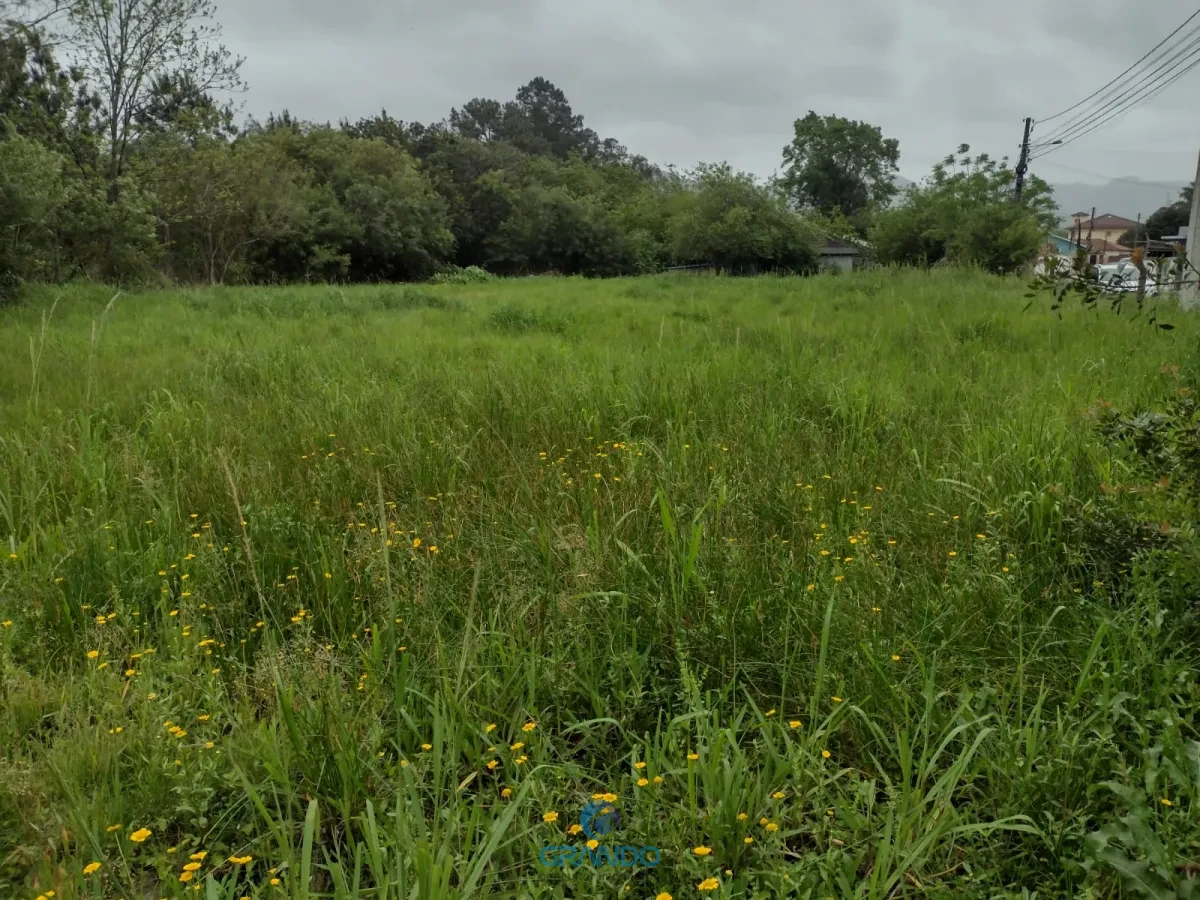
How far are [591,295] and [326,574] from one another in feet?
40.8

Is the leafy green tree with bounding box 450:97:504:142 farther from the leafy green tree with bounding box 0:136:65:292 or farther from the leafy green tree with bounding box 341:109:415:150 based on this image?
the leafy green tree with bounding box 0:136:65:292

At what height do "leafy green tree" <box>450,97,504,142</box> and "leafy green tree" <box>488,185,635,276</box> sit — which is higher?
"leafy green tree" <box>450,97,504,142</box>

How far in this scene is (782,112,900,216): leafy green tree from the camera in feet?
212

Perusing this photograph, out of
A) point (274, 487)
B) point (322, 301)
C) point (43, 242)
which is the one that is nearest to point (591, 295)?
point (322, 301)

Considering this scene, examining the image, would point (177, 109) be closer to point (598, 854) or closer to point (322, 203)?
point (322, 203)

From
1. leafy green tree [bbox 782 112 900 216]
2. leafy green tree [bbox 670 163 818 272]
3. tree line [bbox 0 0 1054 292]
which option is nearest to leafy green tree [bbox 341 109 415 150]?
tree line [bbox 0 0 1054 292]

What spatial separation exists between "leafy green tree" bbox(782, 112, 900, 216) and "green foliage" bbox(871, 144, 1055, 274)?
3161 centimetres

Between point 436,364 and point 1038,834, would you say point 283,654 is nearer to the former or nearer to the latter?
point 1038,834

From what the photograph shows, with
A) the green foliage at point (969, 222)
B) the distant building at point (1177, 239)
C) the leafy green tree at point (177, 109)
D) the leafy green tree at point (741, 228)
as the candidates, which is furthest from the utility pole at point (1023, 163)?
the leafy green tree at point (177, 109)

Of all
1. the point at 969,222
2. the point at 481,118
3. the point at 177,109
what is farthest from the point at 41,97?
the point at 481,118

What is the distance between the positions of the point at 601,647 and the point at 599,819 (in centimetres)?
70

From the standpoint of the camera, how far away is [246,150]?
23.7m

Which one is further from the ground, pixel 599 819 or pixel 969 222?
pixel 969 222

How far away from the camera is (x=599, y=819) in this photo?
5.26 feet
